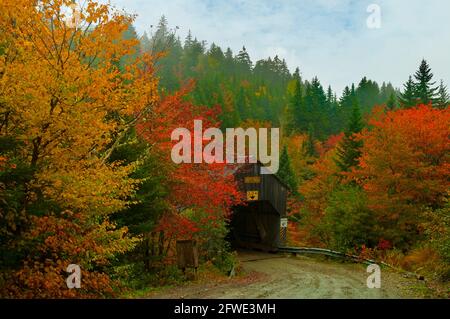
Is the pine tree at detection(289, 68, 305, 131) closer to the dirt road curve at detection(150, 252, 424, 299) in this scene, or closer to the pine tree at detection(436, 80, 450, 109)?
the pine tree at detection(436, 80, 450, 109)

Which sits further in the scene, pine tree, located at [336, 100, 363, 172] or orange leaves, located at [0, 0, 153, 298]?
pine tree, located at [336, 100, 363, 172]

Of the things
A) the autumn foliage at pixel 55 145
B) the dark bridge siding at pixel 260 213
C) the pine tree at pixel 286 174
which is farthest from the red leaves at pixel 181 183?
the pine tree at pixel 286 174

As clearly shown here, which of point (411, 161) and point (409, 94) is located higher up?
point (409, 94)

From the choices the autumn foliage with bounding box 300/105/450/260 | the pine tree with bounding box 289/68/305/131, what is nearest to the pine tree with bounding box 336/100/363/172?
the autumn foliage with bounding box 300/105/450/260

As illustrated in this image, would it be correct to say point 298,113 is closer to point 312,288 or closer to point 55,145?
point 312,288

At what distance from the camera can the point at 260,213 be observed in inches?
1312

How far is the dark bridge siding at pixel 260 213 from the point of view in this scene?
2877cm

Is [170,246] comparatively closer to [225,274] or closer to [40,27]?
[225,274]

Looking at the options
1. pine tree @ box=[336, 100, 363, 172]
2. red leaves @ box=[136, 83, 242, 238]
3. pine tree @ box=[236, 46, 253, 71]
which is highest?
pine tree @ box=[236, 46, 253, 71]

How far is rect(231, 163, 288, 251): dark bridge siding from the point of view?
2877 cm

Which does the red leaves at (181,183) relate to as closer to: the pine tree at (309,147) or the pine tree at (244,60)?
the pine tree at (309,147)

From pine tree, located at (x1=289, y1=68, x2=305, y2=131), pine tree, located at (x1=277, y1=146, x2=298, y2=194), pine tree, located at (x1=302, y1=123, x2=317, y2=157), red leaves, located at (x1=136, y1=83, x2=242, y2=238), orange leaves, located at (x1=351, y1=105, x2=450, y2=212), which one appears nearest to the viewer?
red leaves, located at (x1=136, y1=83, x2=242, y2=238)

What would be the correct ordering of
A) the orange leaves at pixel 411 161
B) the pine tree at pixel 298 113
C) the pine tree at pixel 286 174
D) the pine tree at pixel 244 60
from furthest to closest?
the pine tree at pixel 244 60 → the pine tree at pixel 298 113 → the pine tree at pixel 286 174 → the orange leaves at pixel 411 161

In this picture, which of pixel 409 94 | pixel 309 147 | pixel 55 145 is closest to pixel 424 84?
pixel 409 94
